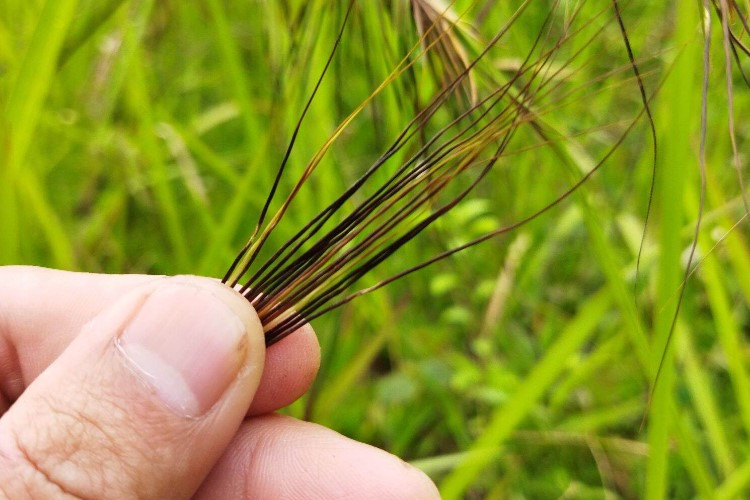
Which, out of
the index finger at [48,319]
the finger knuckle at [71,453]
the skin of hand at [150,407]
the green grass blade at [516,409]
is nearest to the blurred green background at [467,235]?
the green grass blade at [516,409]

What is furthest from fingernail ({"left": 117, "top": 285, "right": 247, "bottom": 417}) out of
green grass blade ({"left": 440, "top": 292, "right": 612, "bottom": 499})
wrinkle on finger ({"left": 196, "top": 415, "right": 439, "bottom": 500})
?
green grass blade ({"left": 440, "top": 292, "right": 612, "bottom": 499})

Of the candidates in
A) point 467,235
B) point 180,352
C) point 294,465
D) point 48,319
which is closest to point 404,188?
point 180,352

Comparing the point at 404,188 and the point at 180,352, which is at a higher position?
the point at 404,188

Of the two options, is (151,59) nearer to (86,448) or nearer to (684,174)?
(86,448)

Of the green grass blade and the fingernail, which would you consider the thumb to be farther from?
the green grass blade

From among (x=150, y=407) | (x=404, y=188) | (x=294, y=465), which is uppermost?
(x=404, y=188)

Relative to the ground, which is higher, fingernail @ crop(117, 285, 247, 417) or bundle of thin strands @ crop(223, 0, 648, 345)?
bundle of thin strands @ crop(223, 0, 648, 345)

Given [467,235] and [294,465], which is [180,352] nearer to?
[294,465]

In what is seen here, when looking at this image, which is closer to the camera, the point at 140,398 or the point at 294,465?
the point at 140,398
